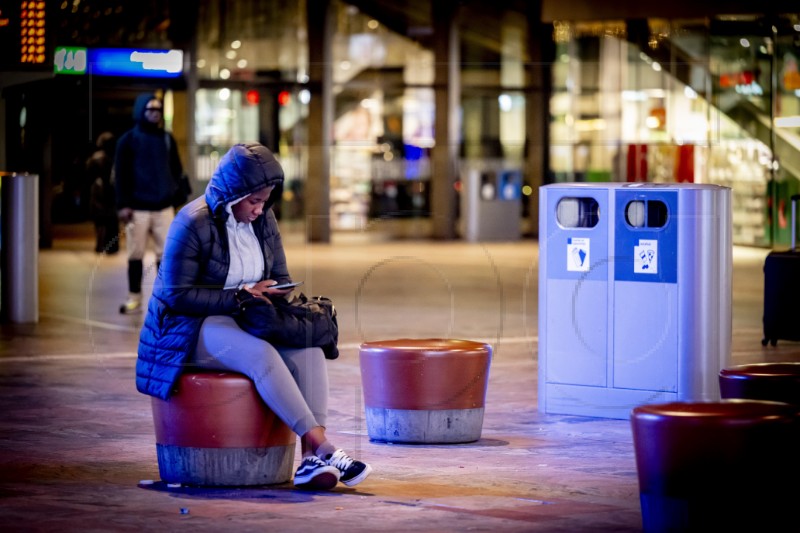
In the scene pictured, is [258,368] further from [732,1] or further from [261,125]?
[261,125]

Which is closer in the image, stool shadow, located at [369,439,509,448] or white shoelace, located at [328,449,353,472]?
white shoelace, located at [328,449,353,472]

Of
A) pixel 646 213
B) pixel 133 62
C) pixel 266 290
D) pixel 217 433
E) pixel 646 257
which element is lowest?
pixel 217 433

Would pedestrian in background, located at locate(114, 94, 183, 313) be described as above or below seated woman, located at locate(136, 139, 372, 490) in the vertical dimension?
above

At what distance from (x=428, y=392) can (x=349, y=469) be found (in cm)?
135

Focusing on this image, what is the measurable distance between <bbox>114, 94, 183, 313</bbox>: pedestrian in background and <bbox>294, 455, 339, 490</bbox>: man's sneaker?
295 inches

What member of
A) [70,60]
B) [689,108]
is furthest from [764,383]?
[689,108]

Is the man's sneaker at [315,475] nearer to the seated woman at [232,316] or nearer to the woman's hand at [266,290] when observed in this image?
the seated woman at [232,316]

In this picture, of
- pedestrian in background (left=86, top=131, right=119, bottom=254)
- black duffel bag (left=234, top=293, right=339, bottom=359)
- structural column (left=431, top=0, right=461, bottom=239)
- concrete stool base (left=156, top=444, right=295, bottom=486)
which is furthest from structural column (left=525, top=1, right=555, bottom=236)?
concrete stool base (left=156, top=444, right=295, bottom=486)

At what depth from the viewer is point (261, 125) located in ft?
91.0

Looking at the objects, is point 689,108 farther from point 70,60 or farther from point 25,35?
point 25,35

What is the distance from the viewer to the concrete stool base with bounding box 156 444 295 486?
638 cm

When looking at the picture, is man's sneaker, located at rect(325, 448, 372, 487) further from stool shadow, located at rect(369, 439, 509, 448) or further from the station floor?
stool shadow, located at rect(369, 439, 509, 448)

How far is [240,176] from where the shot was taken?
650 centimetres

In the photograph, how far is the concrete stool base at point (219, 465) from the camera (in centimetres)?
638
